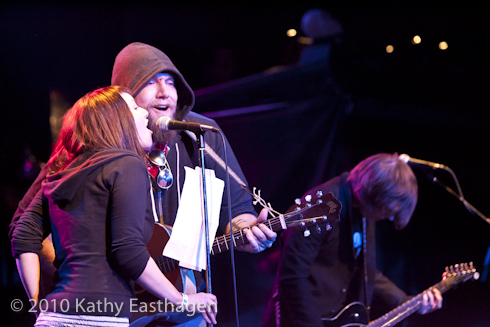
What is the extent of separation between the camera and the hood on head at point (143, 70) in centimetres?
240

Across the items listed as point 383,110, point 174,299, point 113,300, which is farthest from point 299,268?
point 383,110

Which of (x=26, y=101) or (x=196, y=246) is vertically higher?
(x=26, y=101)

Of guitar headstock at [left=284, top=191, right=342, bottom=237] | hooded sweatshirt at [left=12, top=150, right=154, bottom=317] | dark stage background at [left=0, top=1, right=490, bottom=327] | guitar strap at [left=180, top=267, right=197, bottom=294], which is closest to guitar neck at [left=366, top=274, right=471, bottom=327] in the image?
dark stage background at [left=0, top=1, right=490, bottom=327]

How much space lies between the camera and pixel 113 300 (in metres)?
1.53

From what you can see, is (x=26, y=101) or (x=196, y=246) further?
(x=26, y=101)

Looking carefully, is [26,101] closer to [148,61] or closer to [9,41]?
[9,41]

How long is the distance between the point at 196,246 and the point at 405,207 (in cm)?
169

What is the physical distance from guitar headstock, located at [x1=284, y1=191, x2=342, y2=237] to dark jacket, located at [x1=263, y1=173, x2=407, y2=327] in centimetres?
54

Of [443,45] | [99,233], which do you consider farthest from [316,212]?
[443,45]

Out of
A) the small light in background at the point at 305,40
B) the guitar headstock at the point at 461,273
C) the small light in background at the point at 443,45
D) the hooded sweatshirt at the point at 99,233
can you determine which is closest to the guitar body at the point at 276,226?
the hooded sweatshirt at the point at 99,233

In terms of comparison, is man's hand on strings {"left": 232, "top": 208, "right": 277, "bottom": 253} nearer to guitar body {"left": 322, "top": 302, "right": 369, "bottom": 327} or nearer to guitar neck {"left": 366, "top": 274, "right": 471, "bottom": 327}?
guitar body {"left": 322, "top": 302, "right": 369, "bottom": 327}

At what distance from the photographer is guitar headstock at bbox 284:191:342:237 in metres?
2.06

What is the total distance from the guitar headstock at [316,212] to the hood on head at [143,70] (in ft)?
3.11

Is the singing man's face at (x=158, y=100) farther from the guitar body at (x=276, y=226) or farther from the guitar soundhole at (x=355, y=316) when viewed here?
the guitar soundhole at (x=355, y=316)
